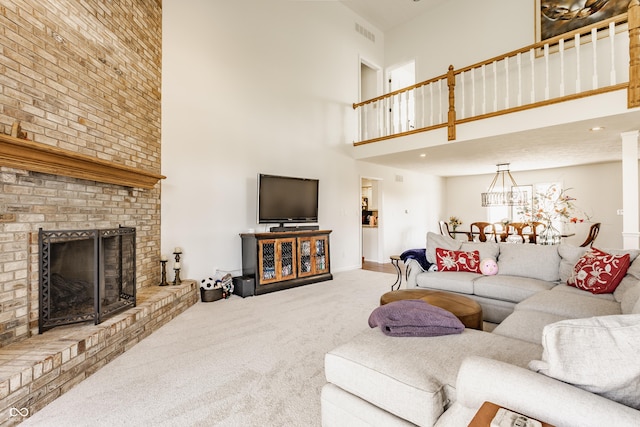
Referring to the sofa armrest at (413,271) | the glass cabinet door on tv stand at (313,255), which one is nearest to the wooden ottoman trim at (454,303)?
the sofa armrest at (413,271)

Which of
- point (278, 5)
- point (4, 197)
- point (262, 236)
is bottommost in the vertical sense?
point (262, 236)

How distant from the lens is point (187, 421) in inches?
68.1

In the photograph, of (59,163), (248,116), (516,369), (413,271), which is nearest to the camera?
(516,369)

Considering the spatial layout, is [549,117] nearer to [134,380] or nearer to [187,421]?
[187,421]

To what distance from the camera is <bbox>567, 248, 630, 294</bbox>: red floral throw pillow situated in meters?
2.66

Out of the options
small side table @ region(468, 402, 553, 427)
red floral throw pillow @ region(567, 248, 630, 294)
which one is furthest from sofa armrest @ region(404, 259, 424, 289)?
small side table @ region(468, 402, 553, 427)

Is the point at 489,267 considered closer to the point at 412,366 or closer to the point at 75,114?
the point at 412,366

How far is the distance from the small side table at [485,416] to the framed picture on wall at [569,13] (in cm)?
634

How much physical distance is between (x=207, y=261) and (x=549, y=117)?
15.9 feet

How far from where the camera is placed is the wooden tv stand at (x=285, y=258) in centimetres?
445

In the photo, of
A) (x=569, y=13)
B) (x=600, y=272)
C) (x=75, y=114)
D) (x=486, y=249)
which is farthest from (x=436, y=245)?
(x=569, y=13)

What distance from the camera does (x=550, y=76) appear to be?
5.31 metres

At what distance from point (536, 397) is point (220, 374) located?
1978 millimetres

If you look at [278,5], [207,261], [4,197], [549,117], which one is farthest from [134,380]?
[278,5]
